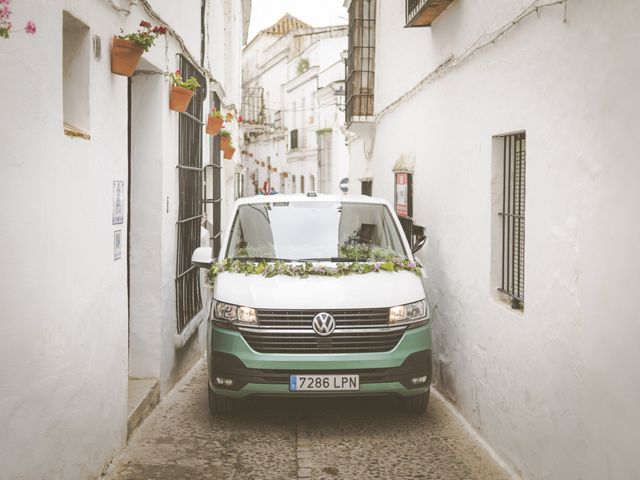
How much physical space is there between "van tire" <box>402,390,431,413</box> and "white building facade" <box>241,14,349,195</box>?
75.9 feet

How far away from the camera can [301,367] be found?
596 centimetres

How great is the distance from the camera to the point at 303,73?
3962 centimetres

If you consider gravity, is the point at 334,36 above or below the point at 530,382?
above

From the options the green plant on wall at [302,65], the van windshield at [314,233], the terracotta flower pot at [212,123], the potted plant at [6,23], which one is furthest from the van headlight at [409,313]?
the green plant on wall at [302,65]

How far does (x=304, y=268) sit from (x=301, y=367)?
2.82ft

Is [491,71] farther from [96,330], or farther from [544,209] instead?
[96,330]

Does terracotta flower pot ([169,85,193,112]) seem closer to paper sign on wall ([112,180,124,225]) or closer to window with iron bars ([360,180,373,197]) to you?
paper sign on wall ([112,180,124,225])

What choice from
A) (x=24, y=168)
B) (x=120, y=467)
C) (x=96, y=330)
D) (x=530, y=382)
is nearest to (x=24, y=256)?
(x=24, y=168)

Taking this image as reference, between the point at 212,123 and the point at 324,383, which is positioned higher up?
the point at 212,123

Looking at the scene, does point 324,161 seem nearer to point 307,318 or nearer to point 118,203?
point 307,318

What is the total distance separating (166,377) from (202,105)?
160 inches

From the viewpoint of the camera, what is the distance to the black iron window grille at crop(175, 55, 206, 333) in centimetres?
817

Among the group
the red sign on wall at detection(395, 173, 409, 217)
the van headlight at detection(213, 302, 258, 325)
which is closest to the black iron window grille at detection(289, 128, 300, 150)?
the red sign on wall at detection(395, 173, 409, 217)

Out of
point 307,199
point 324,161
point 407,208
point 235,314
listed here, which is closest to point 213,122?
point 407,208
